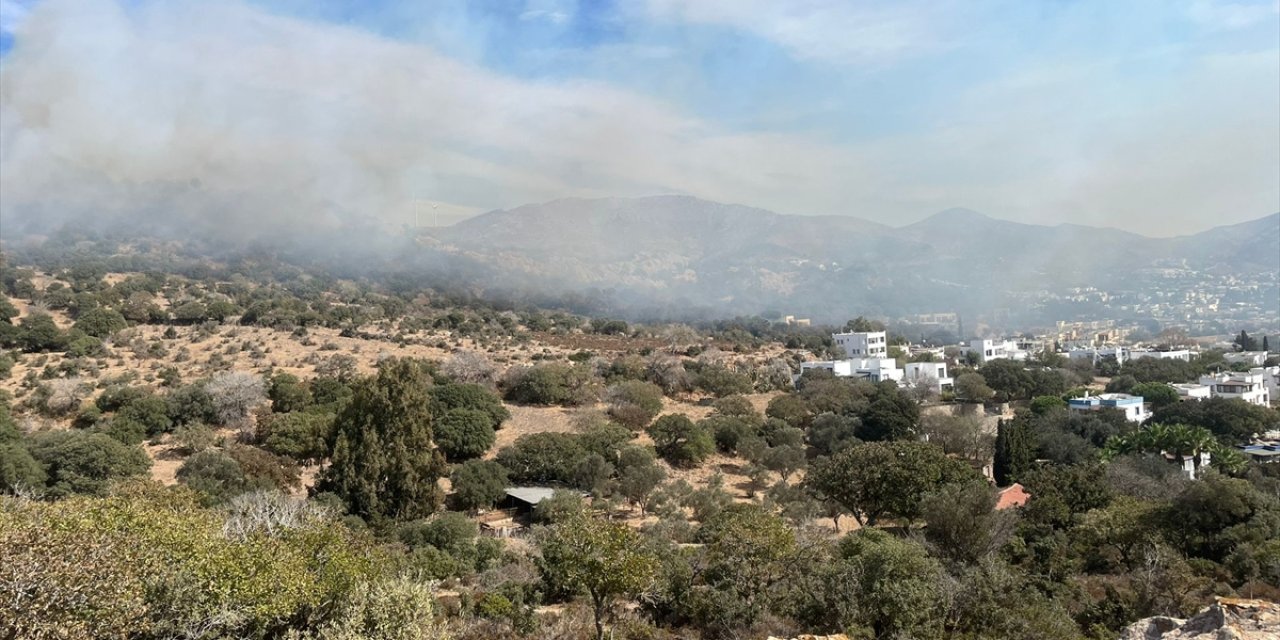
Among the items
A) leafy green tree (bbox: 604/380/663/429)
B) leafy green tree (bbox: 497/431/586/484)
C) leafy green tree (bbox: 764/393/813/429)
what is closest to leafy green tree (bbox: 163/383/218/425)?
leafy green tree (bbox: 497/431/586/484)

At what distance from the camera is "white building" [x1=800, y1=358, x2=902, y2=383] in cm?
4750

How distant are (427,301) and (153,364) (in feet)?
109

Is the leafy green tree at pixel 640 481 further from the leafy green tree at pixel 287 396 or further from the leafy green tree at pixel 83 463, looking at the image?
the leafy green tree at pixel 83 463

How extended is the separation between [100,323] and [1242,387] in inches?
2570


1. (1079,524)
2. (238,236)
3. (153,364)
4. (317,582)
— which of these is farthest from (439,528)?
(238,236)

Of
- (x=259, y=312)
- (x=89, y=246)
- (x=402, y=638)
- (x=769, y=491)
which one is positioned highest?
(x=89, y=246)

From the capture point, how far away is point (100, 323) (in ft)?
121

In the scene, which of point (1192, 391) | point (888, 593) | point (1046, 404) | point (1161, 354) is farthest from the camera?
point (1161, 354)

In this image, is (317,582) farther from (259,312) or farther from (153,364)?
(259,312)

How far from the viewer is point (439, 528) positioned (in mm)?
17734

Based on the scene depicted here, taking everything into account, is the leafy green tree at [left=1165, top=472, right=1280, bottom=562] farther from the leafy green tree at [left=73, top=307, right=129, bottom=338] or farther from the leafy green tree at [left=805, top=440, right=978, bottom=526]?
the leafy green tree at [left=73, top=307, right=129, bottom=338]

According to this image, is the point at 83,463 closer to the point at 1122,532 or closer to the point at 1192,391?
the point at 1122,532

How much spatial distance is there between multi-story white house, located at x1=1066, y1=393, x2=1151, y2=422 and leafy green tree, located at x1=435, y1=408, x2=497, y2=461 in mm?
29813

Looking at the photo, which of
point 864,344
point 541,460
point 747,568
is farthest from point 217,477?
point 864,344
